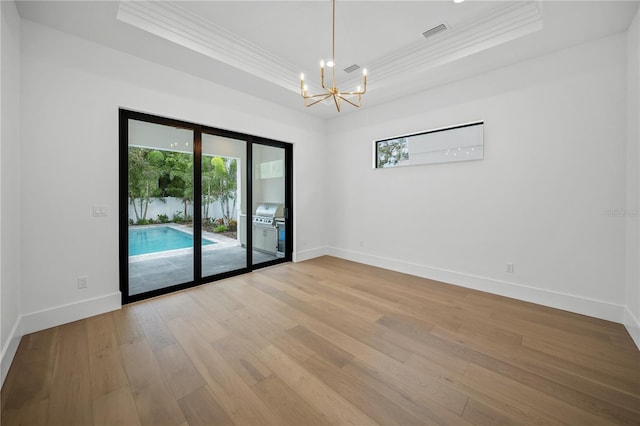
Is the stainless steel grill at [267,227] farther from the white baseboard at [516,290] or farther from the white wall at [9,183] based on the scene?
the white wall at [9,183]

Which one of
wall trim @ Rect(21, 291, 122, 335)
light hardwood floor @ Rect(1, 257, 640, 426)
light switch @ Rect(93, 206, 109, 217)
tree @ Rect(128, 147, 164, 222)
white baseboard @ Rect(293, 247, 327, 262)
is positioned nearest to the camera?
light hardwood floor @ Rect(1, 257, 640, 426)

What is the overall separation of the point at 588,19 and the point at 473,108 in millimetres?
1290

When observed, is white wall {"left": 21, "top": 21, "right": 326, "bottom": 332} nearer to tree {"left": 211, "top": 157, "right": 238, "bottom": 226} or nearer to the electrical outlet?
the electrical outlet

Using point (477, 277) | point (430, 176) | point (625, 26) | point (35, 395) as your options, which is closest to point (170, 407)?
point (35, 395)

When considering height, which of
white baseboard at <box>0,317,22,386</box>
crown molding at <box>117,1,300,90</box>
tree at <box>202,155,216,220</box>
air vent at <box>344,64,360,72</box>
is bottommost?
white baseboard at <box>0,317,22,386</box>

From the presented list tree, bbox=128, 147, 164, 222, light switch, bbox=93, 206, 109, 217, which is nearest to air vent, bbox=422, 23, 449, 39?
tree, bbox=128, 147, 164, 222

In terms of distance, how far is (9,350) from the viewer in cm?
204

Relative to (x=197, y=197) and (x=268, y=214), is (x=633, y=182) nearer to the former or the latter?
(x=268, y=214)

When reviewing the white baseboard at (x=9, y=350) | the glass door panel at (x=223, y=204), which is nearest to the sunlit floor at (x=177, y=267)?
the glass door panel at (x=223, y=204)

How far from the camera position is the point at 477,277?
365cm

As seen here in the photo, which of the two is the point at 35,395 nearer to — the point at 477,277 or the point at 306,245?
the point at 306,245

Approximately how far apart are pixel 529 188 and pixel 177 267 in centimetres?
509

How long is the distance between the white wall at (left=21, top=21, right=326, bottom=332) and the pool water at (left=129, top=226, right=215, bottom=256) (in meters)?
0.32

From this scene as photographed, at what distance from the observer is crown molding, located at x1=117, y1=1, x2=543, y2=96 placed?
2646mm
